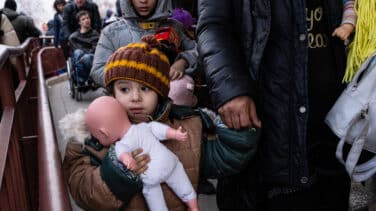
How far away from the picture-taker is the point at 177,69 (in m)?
2.69

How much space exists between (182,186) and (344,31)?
0.77m

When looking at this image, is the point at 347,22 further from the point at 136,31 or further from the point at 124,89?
the point at 136,31

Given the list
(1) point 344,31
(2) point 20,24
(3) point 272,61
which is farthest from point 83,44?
(1) point 344,31

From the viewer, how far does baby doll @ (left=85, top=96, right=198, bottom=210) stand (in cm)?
143

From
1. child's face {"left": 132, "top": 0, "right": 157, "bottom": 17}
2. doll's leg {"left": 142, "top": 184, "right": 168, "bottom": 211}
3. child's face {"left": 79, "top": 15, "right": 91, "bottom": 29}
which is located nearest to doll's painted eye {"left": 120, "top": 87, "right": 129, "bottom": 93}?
doll's leg {"left": 142, "top": 184, "right": 168, "bottom": 211}

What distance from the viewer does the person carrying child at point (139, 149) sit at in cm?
146

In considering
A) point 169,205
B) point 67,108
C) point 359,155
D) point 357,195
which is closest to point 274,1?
point 359,155

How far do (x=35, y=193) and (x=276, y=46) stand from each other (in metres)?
1.83

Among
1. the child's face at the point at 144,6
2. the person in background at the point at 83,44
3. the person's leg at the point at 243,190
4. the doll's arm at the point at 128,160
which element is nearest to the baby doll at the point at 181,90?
the child's face at the point at 144,6

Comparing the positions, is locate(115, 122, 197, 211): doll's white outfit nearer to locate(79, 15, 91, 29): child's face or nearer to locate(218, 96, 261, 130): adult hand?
locate(218, 96, 261, 130): adult hand

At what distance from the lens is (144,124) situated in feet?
4.99

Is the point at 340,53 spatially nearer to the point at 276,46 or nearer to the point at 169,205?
the point at 276,46

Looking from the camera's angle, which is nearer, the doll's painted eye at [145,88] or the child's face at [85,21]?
the doll's painted eye at [145,88]

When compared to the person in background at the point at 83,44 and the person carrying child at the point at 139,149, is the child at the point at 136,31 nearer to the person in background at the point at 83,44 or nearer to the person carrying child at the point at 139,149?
the person carrying child at the point at 139,149
